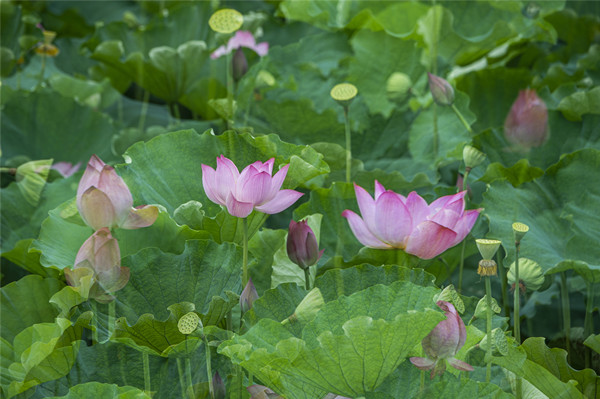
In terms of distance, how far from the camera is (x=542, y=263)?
0.72 m

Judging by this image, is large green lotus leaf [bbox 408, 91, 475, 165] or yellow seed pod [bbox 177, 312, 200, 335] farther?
large green lotus leaf [bbox 408, 91, 475, 165]

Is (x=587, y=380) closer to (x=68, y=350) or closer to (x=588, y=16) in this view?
(x=68, y=350)

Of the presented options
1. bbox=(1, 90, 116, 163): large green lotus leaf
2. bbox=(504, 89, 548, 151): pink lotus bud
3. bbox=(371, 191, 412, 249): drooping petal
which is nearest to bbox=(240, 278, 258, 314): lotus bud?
bbox=(371, 191, 412, 249): drooping petal

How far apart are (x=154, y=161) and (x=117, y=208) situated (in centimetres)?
17

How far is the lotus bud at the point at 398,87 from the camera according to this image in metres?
1.05

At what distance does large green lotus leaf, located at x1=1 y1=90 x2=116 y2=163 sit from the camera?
1093 mm

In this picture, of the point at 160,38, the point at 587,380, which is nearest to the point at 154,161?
the point at 587,380

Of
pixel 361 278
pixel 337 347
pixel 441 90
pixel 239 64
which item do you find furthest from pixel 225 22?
pixel 337 347

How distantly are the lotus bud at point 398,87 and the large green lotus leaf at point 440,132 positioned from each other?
0.13 feet

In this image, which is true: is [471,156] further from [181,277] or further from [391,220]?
[181,277]

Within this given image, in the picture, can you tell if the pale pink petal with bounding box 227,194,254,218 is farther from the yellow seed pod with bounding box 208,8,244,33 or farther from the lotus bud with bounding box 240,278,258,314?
the yellow seed pod with bounding box 208,8,244,33

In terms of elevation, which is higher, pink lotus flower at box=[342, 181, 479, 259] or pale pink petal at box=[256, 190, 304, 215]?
pale pink petal at box=[256, 190, 304, 215]

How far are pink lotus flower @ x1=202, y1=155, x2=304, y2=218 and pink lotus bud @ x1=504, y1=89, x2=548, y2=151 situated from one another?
16.4 inches

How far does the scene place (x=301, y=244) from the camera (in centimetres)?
62
